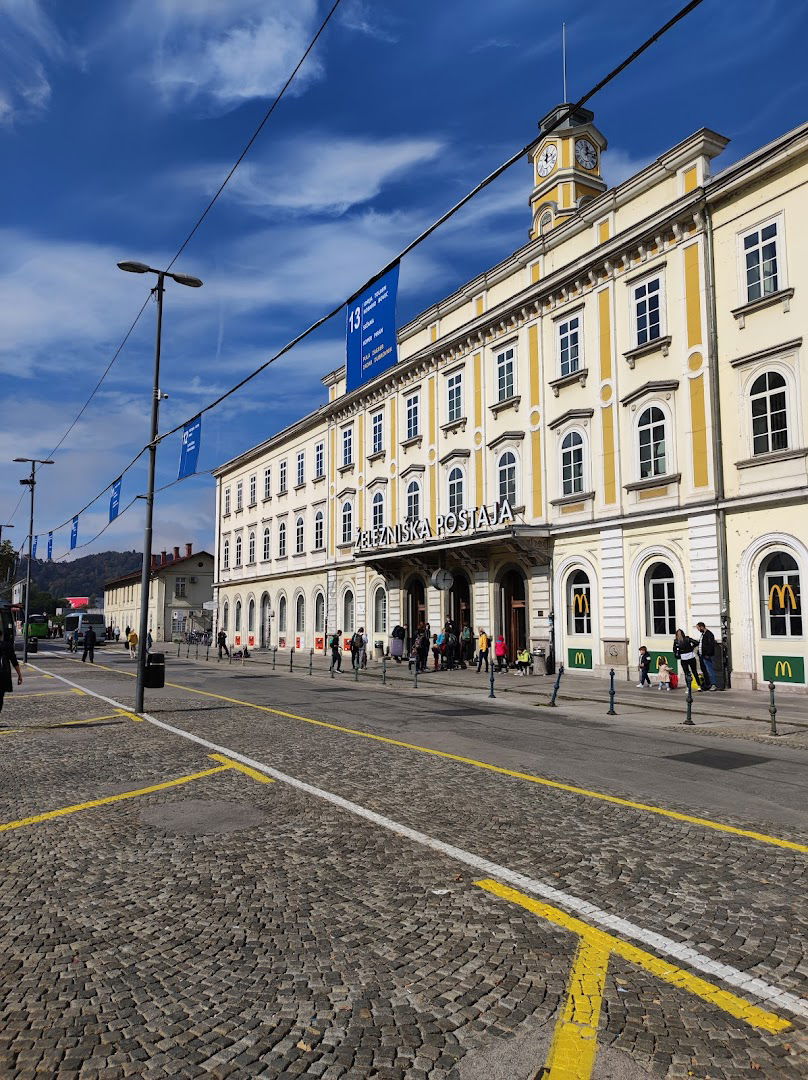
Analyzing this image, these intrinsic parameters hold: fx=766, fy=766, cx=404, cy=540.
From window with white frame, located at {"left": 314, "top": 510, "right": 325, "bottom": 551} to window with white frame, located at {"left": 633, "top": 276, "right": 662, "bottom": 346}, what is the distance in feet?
83.4

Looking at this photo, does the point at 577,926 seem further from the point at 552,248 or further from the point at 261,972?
the point at 552,248

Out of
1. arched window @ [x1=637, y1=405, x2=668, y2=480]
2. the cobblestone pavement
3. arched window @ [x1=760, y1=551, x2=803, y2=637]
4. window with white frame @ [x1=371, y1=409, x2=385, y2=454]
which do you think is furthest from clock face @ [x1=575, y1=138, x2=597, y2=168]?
the cobblestone pavement

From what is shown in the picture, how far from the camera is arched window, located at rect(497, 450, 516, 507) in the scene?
31.3 meters

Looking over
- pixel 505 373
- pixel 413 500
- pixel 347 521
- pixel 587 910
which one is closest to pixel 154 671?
pixel 587 910

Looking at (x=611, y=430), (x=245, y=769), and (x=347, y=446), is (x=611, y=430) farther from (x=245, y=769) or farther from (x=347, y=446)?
(x=347, y=446)

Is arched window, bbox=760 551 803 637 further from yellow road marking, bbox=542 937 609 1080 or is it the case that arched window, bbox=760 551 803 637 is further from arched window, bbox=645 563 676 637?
yellow road marking, bbox=542 937 609 1080

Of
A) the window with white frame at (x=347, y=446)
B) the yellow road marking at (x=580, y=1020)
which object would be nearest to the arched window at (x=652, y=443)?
the window with white frame at (x=347, y=446)

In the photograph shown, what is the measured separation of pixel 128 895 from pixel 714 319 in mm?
23220

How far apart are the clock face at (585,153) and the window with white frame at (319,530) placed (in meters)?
24.1

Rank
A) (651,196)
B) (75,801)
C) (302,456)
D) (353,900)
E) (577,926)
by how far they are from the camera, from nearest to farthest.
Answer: (577,926) → (353,900) → (75,801) → (651,196) → (302,456)

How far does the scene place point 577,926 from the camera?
4758mm

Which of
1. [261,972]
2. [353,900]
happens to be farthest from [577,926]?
[261,972]

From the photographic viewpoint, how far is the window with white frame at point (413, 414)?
124ft

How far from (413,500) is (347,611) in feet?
31.3
